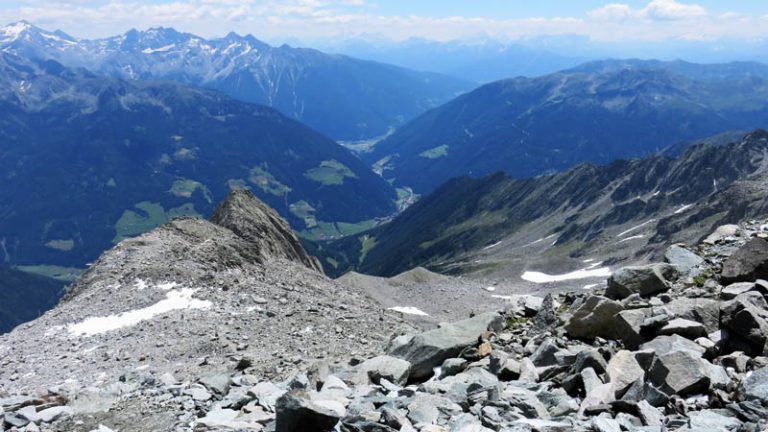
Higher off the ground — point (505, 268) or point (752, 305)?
point (752, 305)

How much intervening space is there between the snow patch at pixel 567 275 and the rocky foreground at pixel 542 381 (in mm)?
115617

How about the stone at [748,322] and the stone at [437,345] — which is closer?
the stone at [748,322]

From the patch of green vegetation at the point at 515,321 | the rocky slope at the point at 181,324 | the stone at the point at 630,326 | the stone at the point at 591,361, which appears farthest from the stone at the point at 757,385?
the rocky slope at the point at 181,324

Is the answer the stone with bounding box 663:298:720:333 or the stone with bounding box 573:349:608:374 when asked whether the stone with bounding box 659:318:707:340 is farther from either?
the stone with bounding box 573:349:608:374

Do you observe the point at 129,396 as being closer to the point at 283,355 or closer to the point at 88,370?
the point at 283,355

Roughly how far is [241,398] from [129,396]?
555 cm

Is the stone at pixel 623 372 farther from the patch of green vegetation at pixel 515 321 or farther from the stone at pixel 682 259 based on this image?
the stone at pixel 682 259

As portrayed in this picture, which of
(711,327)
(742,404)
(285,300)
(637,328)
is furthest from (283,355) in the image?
(742,404)

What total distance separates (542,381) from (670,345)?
133 inches

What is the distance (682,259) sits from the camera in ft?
80.0

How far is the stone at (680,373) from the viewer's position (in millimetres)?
13219

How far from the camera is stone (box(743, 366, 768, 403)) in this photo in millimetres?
12305

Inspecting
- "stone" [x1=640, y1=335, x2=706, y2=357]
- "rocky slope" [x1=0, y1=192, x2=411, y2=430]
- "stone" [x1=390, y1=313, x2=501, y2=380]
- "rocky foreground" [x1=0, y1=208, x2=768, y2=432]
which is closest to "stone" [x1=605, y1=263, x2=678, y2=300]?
"rocky foreground" [x1=0, y1=208, x2=768, y2=432]

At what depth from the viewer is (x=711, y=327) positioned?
1642 cm
